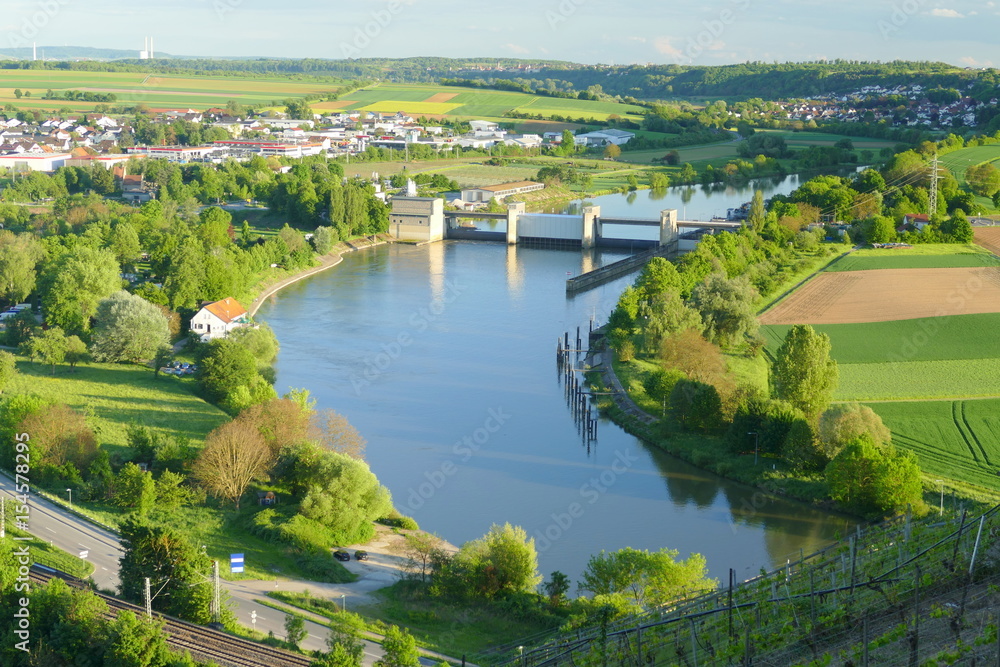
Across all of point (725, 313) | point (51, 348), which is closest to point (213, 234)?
point (51, 348)

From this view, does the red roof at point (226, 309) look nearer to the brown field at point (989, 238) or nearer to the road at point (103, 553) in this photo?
the road at point (103, 553)

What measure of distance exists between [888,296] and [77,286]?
11.8 m

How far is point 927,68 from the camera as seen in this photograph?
215 ft

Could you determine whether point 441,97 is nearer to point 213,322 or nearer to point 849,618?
point 213,322

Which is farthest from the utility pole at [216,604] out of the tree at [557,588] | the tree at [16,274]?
the tree at [16,274]

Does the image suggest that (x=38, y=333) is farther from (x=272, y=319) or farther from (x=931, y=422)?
(x=931, y=422)

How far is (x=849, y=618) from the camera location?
5172mm

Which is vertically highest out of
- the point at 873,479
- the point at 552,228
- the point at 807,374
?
the point at 807,374

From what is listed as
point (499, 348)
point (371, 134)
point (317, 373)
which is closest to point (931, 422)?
point (499, 348)

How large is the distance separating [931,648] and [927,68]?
2645 inches

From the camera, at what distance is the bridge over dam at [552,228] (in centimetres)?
2336

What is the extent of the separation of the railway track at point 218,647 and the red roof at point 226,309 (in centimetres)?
830

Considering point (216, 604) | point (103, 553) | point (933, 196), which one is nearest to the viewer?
point (216, 604)

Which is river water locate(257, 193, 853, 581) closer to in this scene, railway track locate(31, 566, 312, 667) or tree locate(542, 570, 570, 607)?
tree locate(542, 570, 570, 607)
